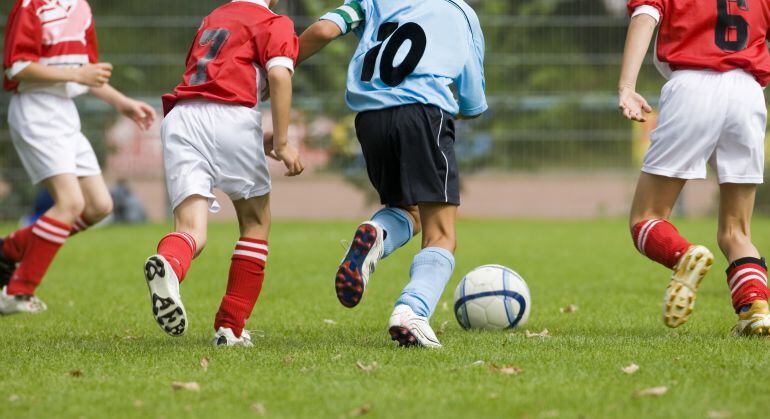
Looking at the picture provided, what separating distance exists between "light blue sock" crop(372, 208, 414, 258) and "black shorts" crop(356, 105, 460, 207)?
0.56 feet

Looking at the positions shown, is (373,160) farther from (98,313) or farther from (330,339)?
(98,313)

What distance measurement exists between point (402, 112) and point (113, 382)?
5.60 feet

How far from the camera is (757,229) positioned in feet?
46.4

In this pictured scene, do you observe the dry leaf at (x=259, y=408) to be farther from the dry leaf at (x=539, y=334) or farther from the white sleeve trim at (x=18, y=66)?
the white sleeve trim at (x=18, y=66)

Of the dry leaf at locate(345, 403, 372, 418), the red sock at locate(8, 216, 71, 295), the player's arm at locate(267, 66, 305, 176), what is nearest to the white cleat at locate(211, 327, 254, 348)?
the player's arm at locate(267, 66, 305, 176)

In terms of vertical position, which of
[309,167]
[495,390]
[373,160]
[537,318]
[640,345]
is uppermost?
[373,160]

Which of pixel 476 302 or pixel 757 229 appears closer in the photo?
pixel 476 302

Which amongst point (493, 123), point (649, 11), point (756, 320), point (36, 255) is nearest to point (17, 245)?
point (36, 255)

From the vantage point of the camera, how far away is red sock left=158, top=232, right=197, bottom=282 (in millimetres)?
4703

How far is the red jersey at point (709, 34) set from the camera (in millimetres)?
5141

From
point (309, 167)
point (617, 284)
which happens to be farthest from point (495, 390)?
point (309, 167)

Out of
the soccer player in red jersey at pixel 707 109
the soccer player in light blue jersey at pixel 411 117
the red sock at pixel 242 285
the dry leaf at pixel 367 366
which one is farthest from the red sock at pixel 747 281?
the red sock at pixel 242 285

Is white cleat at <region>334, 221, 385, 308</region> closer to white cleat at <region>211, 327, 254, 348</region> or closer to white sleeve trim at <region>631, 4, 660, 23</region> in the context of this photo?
white cleat at <region>211, 327, 254, 348</region>

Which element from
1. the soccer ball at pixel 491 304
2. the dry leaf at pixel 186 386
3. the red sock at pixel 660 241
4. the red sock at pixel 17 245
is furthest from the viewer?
the red sock at pixel 17 245
